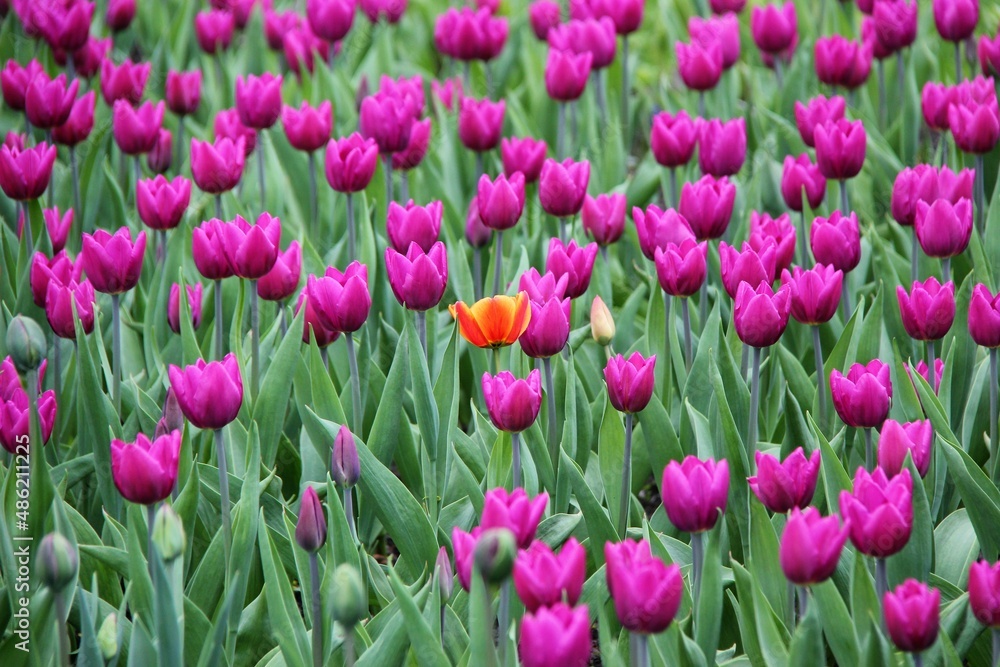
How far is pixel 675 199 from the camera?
2.82 meters

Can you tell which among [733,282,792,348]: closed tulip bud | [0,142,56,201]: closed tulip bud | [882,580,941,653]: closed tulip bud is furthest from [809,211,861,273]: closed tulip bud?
[0,142,56,201]: closed tulip bud

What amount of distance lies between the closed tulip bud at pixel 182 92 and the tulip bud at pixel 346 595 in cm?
227

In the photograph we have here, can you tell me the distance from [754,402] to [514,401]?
1.66 ft

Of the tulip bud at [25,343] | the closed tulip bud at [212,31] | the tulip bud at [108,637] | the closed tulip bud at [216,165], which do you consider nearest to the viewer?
the tulip bud at [108,637]

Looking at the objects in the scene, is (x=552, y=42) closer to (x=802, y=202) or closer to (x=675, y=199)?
(x=675, y=199)


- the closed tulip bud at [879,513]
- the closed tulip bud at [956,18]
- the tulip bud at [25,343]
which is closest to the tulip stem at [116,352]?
the tulip bud at [25,343]

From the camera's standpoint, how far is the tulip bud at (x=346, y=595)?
4.19ft

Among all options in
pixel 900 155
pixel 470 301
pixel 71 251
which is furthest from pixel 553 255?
pixel 900 155

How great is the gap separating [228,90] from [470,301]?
6.01ft

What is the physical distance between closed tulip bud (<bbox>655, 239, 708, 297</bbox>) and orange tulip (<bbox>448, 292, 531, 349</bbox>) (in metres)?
0.32

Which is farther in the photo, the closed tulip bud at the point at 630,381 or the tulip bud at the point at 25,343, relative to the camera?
the closed tulip bud at the point at 630,381

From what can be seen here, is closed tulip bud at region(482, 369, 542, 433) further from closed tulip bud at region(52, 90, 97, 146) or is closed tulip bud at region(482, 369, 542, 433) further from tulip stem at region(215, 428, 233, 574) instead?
closed tulip bud at region(52, 90, 97, 146)

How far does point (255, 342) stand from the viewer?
2.09 metres

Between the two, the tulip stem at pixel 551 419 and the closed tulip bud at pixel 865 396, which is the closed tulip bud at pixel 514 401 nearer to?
the tulip stem at pixel 551 419
